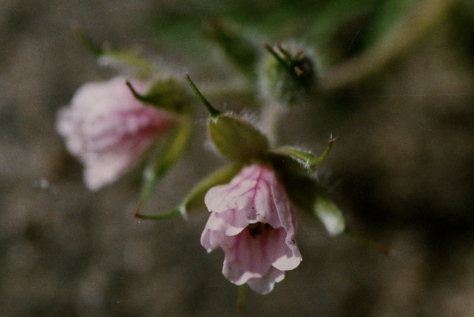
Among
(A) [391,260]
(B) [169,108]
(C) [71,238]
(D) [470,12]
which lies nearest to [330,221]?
(B) [169,108]

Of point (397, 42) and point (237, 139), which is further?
point (397, 42)

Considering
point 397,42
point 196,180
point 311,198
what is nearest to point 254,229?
point 311,198

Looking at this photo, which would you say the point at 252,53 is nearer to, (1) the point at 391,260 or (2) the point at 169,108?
(2) the point at 169,108

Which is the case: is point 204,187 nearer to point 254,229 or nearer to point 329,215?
point 254,229

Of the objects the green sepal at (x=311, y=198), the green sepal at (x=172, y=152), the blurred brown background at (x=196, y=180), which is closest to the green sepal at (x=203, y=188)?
the green sepal at (x=311, y=198)

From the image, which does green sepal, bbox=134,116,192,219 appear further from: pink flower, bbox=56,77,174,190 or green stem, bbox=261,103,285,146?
green stem, bbox=261,103,285,146
